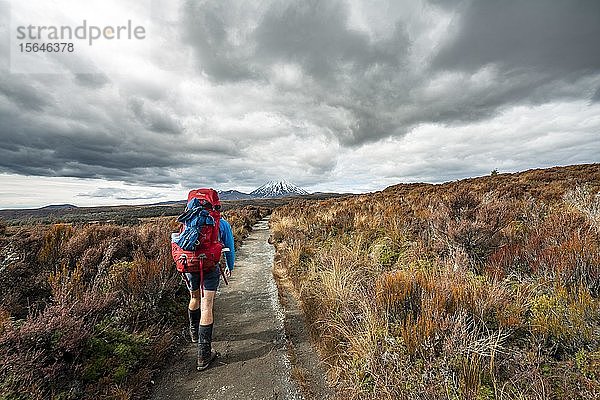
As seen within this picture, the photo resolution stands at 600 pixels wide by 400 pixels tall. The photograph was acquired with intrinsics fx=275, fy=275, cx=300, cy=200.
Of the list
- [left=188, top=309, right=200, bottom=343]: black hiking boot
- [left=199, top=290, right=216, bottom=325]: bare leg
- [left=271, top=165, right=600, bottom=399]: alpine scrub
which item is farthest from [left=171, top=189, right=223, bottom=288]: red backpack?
[left=271, top=165, right=600, bottom=399]: alpine scrub

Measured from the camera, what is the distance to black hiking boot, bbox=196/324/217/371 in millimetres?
3643

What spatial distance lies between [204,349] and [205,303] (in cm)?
59

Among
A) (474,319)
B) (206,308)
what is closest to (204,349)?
(206,308)

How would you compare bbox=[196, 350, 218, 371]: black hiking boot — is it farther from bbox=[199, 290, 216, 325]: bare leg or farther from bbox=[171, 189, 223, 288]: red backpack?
bbox=[171, 189, 223, 288]: red backpack

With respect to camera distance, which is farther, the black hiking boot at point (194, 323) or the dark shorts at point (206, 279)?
the black hiking boot at point (194, 323)

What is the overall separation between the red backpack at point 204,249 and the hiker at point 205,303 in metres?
0.12

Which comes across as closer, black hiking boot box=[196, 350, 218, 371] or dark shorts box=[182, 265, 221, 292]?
black hiking boot box=[196, 350, 218, 371]

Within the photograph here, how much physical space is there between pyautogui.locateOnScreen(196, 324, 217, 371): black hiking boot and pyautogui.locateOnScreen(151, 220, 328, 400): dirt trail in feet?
0.28

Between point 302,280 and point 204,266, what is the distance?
308 cm

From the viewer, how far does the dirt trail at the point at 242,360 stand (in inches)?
126

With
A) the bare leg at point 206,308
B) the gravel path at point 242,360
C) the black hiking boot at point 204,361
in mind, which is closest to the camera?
the gravel path at point 242,360

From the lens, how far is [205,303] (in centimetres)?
381

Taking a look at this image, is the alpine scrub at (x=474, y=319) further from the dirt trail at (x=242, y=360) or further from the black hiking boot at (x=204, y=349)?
the black hiking boot at (x=204, y=349)

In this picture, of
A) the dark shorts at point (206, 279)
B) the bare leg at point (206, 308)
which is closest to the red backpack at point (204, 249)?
the dark shorts at point (206, 279)
